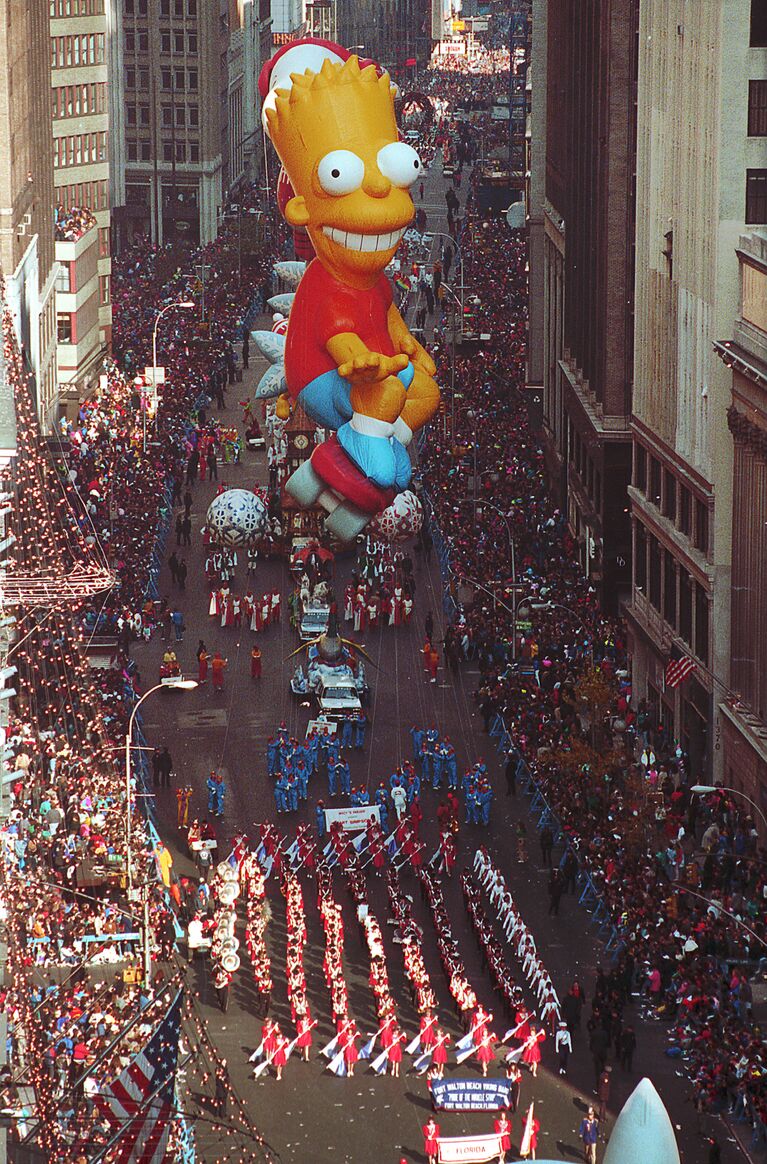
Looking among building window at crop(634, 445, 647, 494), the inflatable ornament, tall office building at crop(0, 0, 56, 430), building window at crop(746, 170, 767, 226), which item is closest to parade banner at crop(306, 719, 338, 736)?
building window at crop(634, 445, 647, 494)

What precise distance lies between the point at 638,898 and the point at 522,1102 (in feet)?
26.7

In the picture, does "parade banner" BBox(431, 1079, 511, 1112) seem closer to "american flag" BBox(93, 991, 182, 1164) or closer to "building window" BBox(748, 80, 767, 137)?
"american flag" BBox(93, 991, 182, 1164)

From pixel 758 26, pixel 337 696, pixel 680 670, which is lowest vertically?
pixel 337 696

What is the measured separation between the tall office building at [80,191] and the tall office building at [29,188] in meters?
3.32

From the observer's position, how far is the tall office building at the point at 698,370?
7181cm

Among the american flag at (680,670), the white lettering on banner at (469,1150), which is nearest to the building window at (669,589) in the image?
the american flag at (680,670)

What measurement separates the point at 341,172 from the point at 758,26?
10.5 metres

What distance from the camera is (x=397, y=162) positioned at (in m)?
75.0

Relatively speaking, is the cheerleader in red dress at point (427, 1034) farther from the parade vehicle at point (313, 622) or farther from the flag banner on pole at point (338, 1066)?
the parade vehicle at point (313, 622)

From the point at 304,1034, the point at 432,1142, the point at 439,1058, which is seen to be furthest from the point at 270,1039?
the point at 432,1142

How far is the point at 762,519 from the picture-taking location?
6906cm

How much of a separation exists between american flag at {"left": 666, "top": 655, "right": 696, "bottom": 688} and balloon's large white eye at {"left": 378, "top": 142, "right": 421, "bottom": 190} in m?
13.4

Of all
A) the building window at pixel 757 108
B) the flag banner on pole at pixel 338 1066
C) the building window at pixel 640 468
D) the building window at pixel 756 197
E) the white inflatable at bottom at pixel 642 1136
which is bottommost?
the flag banner on pole at pixel 338 1066

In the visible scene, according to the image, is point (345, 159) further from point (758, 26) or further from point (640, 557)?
point (640, 557)
